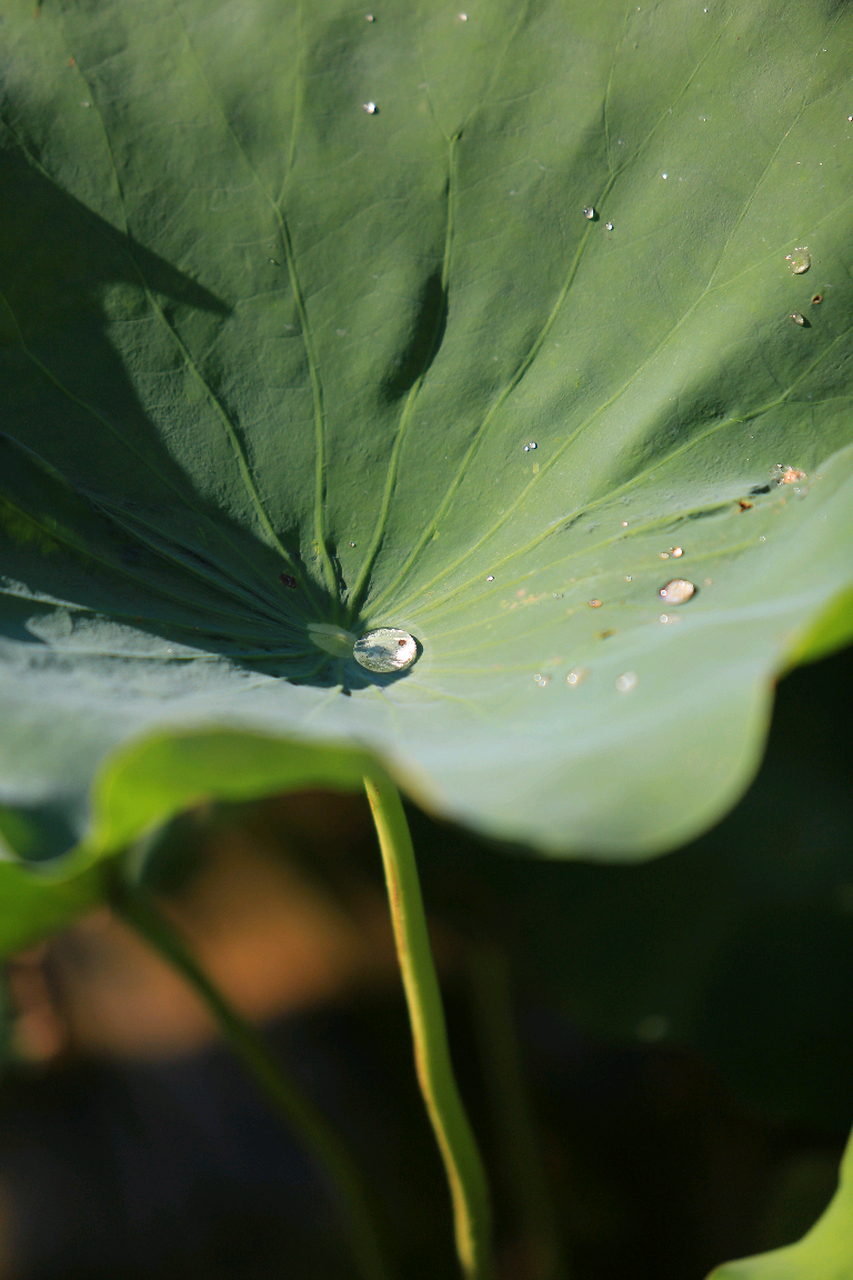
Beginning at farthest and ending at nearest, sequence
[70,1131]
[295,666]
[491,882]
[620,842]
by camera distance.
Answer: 1. [70,1131]
2. [491,882]
3. [295,666]
4. [620,842]

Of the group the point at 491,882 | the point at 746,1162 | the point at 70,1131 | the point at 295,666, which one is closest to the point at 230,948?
the point at 70,1131

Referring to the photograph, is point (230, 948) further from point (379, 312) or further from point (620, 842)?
point (620, 842)

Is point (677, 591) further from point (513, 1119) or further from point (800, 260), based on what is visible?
point (513, 1119)

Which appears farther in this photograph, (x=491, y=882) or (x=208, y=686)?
(x=491, y=882)

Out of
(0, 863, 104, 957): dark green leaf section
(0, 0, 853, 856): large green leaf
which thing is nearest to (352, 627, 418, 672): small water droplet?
(0, 0, 853, 856): large green leaf

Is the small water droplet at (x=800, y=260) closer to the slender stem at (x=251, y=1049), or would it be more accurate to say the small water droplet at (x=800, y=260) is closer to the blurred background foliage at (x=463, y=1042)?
the blurred background foliage at (x=463, y=1042)

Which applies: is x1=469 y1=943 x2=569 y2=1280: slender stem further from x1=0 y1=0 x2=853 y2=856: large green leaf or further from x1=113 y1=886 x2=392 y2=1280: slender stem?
x1=0 y1=0 x2=853 y2=856: large green leaf

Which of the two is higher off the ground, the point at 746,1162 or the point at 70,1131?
the point at 70,1131

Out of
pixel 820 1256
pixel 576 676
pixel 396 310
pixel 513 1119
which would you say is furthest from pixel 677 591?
pixel 513 1119
